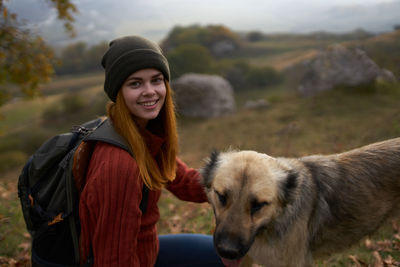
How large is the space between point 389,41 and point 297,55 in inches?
580

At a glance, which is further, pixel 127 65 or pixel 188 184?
pixel 188 184

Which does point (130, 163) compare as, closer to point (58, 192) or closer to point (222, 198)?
point (58, 192)

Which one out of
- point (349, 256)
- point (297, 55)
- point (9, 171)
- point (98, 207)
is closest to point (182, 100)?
point (9, 171)

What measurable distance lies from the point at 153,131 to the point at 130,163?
75 cm

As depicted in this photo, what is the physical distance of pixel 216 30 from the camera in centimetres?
3203

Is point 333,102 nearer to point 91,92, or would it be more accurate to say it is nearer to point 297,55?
point 297,55

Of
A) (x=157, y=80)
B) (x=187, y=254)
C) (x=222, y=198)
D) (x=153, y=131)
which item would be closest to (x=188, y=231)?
(x=187, y=254)

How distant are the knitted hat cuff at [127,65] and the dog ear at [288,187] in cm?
152

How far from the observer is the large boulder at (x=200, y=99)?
15.7m

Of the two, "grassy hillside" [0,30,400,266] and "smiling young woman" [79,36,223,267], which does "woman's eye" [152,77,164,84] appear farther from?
"grassy hillside" [0,30,400,266]

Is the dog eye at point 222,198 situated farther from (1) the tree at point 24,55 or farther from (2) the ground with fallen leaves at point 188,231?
(1) the tree at point 24,55

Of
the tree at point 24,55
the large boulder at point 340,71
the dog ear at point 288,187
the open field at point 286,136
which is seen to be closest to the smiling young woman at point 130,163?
the dog ear at point 288,187

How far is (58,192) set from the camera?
6.57ft

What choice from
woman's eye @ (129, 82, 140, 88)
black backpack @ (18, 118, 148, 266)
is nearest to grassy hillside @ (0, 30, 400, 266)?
woman's eye @ (129, 82, 140, 88)
